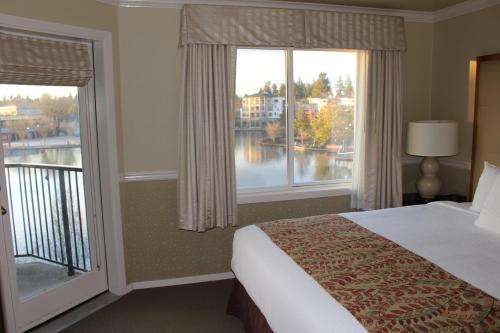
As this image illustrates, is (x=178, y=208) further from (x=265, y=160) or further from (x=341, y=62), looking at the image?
(x=341, y=62)

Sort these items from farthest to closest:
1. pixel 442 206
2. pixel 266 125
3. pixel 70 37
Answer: pixel 266 125
pixel 442 206
pixel 70 37

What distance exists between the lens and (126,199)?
360 cm

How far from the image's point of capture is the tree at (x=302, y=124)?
4.03 m

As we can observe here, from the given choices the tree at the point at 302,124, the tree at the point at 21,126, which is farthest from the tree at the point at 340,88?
the tree at the point at 21,126

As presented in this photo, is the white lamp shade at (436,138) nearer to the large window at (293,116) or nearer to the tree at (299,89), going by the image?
the large window at (293,116)

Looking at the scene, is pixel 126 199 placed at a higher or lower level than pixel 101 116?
lower

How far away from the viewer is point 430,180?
3.99 metres

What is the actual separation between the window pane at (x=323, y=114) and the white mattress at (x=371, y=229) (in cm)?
109

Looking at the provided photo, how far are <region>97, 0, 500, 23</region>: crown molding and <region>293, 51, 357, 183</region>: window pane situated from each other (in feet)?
1.40

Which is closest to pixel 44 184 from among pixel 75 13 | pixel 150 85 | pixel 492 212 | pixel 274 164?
pixel 150 85

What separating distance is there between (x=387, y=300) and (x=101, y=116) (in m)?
2.64

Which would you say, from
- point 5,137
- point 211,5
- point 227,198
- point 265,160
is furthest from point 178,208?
point 211,5

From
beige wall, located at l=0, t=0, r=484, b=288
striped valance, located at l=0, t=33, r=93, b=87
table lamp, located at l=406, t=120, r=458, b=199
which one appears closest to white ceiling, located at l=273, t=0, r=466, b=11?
beige wall, located at l=0, t=0, r=484, b=288

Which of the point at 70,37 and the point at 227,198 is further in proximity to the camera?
the point at 227,198
